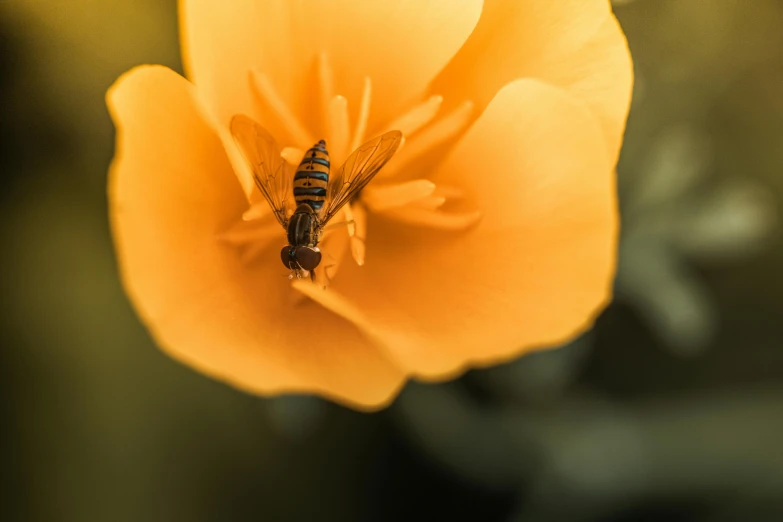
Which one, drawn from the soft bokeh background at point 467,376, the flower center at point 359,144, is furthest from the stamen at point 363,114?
the soft bokeh background at point 467,376

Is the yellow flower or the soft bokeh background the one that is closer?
the yellow flower

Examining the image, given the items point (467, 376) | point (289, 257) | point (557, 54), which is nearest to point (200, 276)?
point (289, 257)

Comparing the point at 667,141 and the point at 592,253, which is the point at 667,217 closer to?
the point at 667,141

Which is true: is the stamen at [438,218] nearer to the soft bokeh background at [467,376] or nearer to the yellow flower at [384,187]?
the yellow flower at [384,187]

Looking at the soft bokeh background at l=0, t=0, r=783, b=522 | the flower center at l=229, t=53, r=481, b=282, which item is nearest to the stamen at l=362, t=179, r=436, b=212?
the flower center at l=229, t=53, r=481, b=282

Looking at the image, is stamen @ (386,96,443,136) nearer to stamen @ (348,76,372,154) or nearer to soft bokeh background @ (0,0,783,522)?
stamen @ (348,76,372,154)

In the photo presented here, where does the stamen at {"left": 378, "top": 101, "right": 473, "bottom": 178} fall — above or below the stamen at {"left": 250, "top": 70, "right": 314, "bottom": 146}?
below

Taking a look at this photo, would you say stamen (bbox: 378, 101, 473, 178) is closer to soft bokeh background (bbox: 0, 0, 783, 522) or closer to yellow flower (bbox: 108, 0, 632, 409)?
yellow flower (bbox: 108, 0, 632, 409)

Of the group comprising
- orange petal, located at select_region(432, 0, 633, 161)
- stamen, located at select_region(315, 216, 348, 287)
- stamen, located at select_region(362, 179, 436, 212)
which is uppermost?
orange petal, located at select_region(432, 0, 633, 161)
